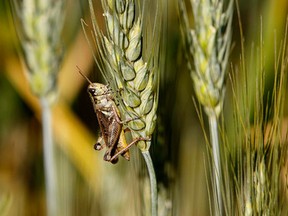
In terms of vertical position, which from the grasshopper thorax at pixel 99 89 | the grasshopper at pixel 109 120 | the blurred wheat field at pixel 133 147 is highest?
the grasshopper thorax at pixel 99 89

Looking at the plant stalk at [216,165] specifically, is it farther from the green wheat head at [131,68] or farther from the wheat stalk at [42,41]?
the wheat stalk at [42,41]

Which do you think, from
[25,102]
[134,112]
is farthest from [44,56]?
[25,102]

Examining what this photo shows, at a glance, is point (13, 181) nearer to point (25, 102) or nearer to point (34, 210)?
point (34, 210)

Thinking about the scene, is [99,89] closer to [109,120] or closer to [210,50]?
[109,120]

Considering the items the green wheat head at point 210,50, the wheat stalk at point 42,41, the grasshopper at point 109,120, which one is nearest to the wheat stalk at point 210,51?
the green wheat head at point 210,50

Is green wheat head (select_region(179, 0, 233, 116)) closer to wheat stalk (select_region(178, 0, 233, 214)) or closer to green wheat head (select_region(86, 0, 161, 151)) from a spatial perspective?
wheat stalk (select_region(178, 0, 233, 214))

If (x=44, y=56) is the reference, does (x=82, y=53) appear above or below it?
below

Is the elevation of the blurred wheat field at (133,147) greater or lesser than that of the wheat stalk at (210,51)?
lesser
